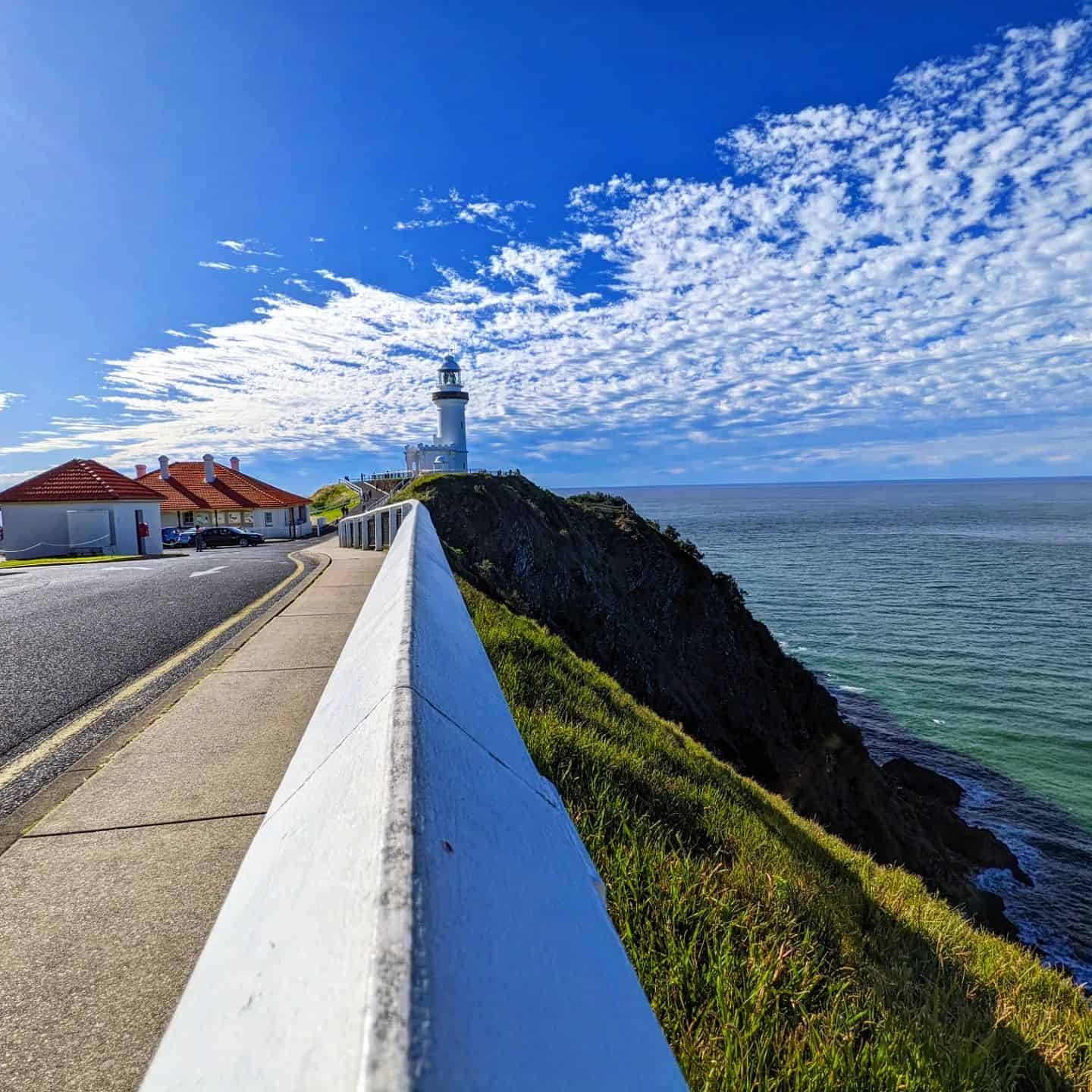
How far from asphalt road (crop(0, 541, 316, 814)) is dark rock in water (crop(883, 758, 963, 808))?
19872mm

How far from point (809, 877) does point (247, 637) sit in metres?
5.80

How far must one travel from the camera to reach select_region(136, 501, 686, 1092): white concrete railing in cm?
76

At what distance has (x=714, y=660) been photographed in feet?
105

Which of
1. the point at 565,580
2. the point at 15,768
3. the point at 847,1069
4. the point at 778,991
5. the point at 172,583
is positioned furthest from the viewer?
the point at 565,580

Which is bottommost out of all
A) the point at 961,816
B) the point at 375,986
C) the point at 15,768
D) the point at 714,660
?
the point at 961,816

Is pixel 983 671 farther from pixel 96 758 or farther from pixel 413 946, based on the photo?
pixel 413 946

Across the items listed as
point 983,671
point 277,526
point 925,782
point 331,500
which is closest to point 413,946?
point 925,782

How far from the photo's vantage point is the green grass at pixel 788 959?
2.21 metres

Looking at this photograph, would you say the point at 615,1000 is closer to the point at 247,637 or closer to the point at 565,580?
the point at 247,637

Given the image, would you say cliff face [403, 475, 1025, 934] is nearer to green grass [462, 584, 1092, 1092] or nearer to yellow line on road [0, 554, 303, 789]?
yellow line on road [0, 554, 303, 789]

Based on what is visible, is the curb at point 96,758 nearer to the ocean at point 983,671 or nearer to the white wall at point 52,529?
the ocean at point 983,671

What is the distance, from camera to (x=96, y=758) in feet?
13.4

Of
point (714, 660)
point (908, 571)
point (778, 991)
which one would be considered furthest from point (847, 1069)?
point (908, 571)

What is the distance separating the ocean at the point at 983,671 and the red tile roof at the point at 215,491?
112 ft
